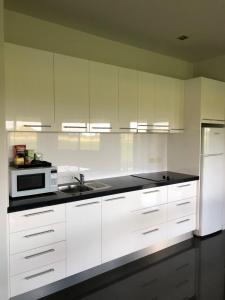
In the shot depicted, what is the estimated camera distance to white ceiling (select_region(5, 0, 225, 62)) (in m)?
2.31

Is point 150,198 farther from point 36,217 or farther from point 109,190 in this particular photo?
point 36,217

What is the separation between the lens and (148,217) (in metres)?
2.94

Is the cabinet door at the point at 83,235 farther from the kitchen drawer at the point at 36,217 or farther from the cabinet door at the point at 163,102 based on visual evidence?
the cabinet door at the point at 163,102

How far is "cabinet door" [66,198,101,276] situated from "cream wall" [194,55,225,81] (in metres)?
2.70

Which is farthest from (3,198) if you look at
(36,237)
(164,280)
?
(164,280)

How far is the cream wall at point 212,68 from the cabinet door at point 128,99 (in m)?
1.49

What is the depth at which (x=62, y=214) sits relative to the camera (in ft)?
7.57

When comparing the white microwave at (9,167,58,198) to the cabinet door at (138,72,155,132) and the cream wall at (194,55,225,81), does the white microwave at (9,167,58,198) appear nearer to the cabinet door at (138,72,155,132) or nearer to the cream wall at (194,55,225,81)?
the cabinet door at (138,72,155,132)

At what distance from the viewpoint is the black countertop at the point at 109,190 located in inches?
84.1

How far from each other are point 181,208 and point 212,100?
5.10 feet

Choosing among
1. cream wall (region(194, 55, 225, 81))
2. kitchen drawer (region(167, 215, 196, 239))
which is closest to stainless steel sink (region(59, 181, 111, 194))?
kitchen drawer (region(167, 215, 196, 239))

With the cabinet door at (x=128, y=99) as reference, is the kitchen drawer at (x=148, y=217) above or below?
below

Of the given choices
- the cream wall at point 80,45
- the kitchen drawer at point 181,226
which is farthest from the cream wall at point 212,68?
the kitchen drawer at point 181,226

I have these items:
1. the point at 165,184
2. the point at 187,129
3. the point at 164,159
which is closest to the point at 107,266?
the point at 165,184
